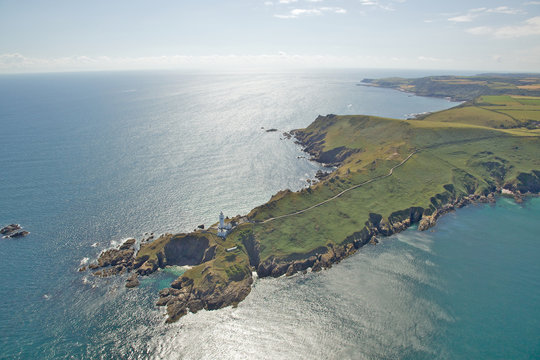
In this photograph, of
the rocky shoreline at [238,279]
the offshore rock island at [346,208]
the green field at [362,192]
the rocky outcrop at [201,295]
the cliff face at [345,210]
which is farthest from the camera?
the green field at [362,192]

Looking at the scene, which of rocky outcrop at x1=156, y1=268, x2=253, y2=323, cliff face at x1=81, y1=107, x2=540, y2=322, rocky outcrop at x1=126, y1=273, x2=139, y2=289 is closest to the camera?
rocky outcrop at x1=156, y1=268, x2=253, y2=323

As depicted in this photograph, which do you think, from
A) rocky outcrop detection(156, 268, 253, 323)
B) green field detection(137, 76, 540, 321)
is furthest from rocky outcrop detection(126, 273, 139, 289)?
rocky outcrop detection(156, 268, 253, 323)

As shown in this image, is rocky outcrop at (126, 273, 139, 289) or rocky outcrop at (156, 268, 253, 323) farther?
rocky outcrop at (126, 273, 139, 289)

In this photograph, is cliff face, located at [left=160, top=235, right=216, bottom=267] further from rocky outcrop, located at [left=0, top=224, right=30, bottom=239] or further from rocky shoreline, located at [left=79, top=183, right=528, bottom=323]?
rocky outcrop, located at [left=0, top=224, right=30, bottom=239]

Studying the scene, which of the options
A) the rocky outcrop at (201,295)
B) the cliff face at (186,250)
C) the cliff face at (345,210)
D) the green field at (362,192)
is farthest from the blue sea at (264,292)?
the green field at (362,192)

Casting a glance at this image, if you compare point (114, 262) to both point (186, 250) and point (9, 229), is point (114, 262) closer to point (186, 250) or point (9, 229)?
point (186, 250)

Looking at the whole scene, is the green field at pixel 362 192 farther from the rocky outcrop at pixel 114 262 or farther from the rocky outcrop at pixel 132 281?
the rocky outcrop at pixel 132 281

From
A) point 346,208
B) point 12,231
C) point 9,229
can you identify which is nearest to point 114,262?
point 12,231

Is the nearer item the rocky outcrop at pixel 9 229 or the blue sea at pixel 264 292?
the blue sea at pixel 264 292

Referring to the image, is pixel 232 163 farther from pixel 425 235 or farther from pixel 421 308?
pixel 421 308
